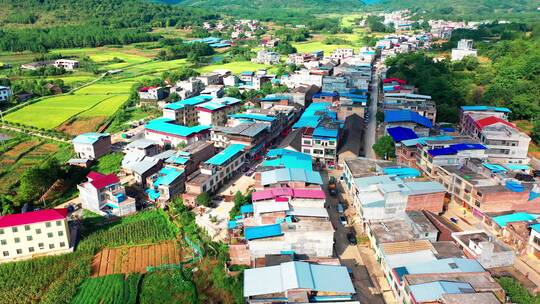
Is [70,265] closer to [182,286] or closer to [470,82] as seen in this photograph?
[182,286]

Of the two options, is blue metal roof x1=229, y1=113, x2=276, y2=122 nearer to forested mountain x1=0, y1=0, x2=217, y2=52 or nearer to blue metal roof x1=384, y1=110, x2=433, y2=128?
blue metal roof x1=384, y1=110, x2=433, y2=128

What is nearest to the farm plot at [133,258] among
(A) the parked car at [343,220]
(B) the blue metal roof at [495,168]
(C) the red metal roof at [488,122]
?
(A) the parked car at [343,220]

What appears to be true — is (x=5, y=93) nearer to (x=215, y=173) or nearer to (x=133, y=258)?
(x=215, y=173)

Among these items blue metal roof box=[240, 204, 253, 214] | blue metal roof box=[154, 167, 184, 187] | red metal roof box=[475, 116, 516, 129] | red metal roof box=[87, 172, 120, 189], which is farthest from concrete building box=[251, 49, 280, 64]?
blue metal roof box=[240, 204, 253, 214]

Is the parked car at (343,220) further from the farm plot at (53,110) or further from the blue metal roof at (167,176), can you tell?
the farm plot at (53,110)

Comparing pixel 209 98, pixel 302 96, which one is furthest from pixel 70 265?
pixel 302 96

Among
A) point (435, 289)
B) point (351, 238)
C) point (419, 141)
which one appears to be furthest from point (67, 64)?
point (435, 289)
